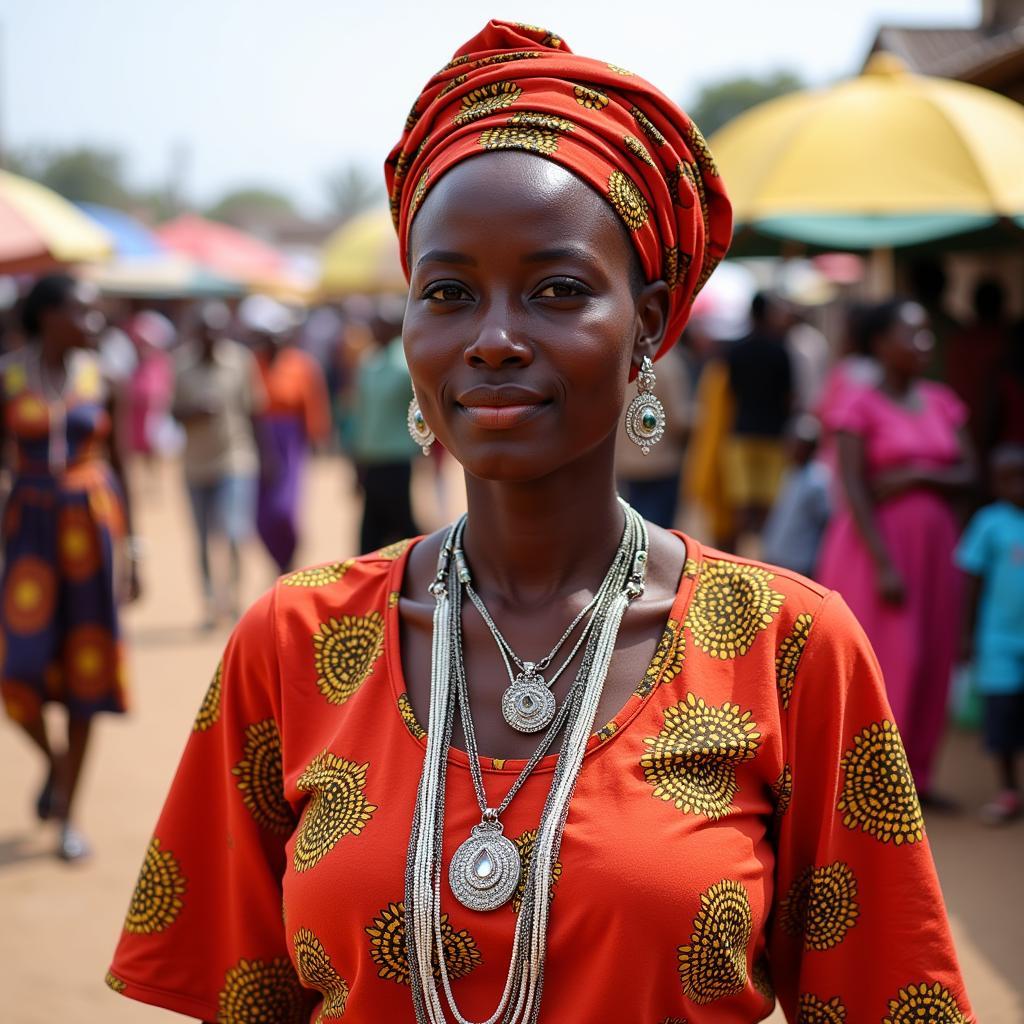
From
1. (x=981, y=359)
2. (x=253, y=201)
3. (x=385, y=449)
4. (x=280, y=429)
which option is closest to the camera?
(x=981, y=359)

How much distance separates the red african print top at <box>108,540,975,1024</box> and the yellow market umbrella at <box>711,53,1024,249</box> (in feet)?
14.9

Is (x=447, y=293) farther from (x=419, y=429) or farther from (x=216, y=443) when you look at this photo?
(x=216, y=443)

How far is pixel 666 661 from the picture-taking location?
6.09 ft

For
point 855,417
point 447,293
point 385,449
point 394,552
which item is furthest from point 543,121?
point 385,449

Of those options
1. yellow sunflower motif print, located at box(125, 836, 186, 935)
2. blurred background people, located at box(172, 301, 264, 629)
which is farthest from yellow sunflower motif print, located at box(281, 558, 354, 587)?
blurred background people, located at box(172, 301, 264, 629)

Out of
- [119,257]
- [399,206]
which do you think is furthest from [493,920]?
[119,257]

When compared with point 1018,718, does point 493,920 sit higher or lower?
higher

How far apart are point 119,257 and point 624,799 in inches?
735

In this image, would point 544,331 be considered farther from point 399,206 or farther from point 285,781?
point 285,781

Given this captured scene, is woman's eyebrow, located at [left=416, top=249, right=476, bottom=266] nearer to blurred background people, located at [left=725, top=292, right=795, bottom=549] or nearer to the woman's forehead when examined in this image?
the woman's forehead

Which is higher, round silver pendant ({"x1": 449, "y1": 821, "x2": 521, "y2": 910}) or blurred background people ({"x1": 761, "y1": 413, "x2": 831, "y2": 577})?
round silver pendant ({"x1": 449, "y1": 821, "x2": 521, "y2": 910})

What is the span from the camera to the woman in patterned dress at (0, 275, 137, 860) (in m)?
5.66

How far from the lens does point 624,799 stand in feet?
5.72

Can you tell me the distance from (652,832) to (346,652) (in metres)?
0.51
